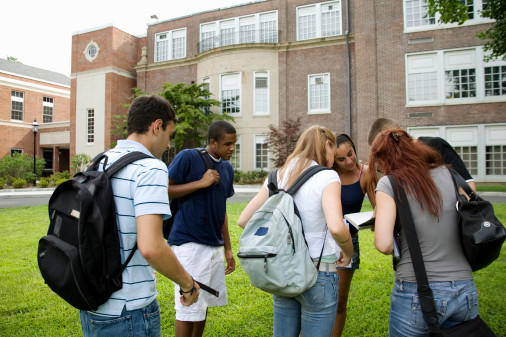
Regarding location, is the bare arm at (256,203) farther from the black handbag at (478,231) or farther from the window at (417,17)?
the window at (417,17)

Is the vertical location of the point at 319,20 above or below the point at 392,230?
above

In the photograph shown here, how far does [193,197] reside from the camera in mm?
3115

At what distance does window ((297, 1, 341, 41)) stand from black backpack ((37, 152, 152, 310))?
77.3 ft

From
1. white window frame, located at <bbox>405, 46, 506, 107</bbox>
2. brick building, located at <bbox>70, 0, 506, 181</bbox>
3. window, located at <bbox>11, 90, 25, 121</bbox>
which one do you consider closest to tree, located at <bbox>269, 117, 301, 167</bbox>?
brick building, located at <bbox>70, 0, 506, 181</bbox>

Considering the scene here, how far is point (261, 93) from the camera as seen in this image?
23.9 m

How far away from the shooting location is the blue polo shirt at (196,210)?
10.0 ft

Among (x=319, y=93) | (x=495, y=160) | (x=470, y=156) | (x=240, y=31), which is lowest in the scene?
(x=495, y=160)

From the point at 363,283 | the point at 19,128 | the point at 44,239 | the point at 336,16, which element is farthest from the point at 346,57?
the point at 19,128

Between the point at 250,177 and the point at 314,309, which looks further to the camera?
the point at 250,177

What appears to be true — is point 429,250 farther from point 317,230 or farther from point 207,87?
point 207,87

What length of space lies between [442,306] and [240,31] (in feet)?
83.6

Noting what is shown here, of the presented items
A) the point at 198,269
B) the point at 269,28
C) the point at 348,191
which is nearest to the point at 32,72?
the point at 269,28

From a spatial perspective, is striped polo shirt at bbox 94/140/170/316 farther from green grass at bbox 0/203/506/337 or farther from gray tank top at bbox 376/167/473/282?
green grass at bbox 0/203/506/337

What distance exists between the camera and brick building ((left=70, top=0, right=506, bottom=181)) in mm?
19469
